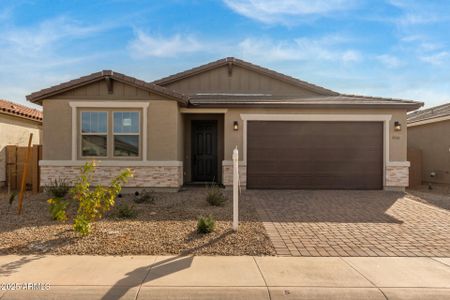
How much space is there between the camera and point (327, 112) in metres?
11.0

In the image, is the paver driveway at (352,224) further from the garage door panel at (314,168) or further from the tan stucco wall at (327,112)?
the tan stucco wall at (327,112)

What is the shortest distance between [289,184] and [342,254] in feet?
20.5

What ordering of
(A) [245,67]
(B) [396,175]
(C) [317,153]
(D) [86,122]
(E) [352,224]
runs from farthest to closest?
(A) [245,67] < (C) [317,153] < (B) [396,175] < (D) [86,122] < (E) [352,224]

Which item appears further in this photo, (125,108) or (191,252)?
(125,108)

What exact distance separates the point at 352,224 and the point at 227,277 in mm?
3841

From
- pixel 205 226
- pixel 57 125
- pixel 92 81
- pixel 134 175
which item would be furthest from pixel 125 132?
pixel 205 226

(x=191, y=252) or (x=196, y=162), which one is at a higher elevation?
(x=196, y=162)

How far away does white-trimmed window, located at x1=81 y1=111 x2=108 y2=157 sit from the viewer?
10.0m

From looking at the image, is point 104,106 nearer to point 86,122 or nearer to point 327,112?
point 86,122

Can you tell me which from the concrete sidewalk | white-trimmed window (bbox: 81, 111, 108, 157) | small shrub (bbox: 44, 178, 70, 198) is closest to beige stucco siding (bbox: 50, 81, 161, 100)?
white-trimmed window (bbox: 81, 111, 108, 157)

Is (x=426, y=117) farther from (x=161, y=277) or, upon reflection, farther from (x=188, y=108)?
(x=161, y=277)

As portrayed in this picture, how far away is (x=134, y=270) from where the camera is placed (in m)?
4.18

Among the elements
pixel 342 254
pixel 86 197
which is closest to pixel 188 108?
pixel 86 197

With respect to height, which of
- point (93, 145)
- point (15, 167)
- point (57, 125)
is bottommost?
point (15, 167)
